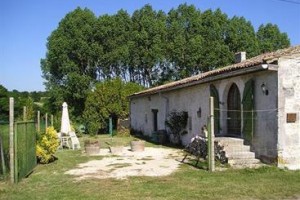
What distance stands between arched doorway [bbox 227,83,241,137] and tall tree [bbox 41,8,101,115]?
2566 centimetres

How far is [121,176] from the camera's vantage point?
1190 cm

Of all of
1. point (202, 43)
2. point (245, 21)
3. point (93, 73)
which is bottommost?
point (93, 73)

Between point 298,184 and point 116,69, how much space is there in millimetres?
35110

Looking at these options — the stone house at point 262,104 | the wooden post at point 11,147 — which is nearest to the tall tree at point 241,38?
the stone house at point 262,104

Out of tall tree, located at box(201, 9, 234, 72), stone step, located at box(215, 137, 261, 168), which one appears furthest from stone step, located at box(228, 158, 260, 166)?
tall tree, located at box(201, 9, 234, 72)

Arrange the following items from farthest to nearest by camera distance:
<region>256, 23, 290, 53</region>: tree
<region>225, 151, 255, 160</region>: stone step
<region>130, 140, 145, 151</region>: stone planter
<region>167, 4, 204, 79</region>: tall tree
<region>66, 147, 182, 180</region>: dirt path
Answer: <region>256, 23, 290, 53</region>: tree, <region>167, 4, 204, 79</region>: tall tree, <region>130, 140, 145, 151</region>: stone planter, <region>225, 151, 255, 160</region>: stone step, <region>66, 147, 182, 180</region>: dirt path

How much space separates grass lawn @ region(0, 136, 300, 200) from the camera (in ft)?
29.8

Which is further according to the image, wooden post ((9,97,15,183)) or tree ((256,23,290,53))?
tree ((256,23,290,53))

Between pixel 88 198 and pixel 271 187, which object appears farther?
pixel 271 187

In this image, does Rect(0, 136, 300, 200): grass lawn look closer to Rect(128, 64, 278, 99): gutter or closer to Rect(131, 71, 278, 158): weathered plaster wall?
Rect(131, 71, 278, 158): weathered plaster wall

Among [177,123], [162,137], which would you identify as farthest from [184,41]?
[177,123]

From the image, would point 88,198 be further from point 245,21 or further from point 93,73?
point 245,21

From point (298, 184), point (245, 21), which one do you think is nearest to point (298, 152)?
point (298, 184)

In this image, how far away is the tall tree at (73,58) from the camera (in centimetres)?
4050
